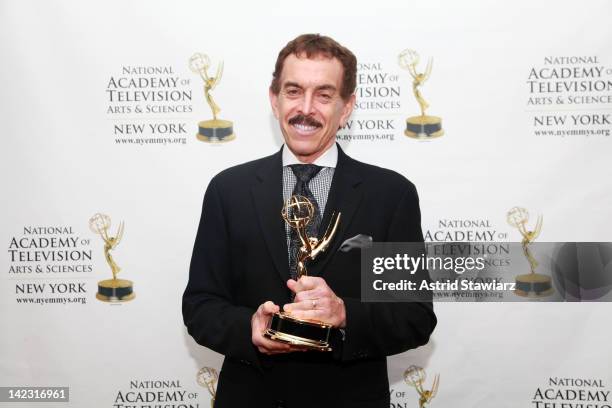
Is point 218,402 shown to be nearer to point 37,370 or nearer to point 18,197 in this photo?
point 37,370

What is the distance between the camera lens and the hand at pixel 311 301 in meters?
1.47

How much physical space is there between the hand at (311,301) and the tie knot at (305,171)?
35 centimetres

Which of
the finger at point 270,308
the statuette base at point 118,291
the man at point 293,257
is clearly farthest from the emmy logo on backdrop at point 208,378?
the finger at point 270,308

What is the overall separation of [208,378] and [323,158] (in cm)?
116

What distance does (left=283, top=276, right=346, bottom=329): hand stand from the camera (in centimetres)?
147

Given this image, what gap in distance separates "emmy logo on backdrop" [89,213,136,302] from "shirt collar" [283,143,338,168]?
0.95 metres

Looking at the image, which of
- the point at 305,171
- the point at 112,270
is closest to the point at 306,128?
the point at 305,171

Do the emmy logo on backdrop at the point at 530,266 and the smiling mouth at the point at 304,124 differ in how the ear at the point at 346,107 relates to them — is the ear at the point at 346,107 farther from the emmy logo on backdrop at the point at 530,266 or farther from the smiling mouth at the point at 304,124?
the emmy logo on backdrop at the point at 530,266

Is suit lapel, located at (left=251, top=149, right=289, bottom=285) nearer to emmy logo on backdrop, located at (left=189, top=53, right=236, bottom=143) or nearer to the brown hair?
the brown hair

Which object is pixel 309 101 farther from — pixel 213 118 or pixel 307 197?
pixel 213 118

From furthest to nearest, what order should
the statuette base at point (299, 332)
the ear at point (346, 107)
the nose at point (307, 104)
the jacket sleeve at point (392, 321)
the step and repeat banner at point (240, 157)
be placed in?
the step and repeat banner at point (240, 157) → the ear at point (346, 107) → the nose at point (307, 104) → the jacket sleeve at point (392, 321) → the statuette base at point (299, 332)

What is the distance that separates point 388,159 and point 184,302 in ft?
3.52

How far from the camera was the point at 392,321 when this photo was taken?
5.27 ft

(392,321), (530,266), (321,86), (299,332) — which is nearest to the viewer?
(299,332)
